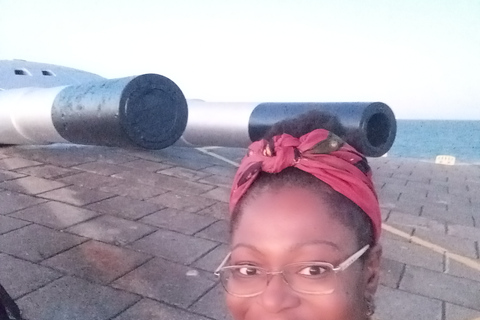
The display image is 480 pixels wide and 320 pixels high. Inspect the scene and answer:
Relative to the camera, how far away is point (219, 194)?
4707 millimetres

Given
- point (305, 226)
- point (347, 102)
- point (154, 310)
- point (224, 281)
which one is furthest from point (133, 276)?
point (347, 102)

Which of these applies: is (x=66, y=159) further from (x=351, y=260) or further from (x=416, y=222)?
(x=351, y=260)

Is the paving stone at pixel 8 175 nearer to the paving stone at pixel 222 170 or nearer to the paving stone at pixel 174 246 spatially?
the paving stone at pixel 174 246

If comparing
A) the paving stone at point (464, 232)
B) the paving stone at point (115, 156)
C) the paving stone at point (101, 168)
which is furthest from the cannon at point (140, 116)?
the paving stone at point (464, 232)

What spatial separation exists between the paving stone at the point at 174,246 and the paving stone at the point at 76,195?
95 cm

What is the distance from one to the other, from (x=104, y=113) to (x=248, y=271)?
137 inches

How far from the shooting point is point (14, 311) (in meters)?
1.93

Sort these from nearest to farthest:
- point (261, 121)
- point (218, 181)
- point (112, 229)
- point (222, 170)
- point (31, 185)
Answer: point (112, 229) → point (31, 185) → point (218, 181) → point (261, 121) → point (222, 170)

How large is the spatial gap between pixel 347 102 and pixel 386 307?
3.11 metres

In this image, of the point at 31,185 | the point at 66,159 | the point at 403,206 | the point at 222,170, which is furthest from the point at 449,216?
the point at 66,159

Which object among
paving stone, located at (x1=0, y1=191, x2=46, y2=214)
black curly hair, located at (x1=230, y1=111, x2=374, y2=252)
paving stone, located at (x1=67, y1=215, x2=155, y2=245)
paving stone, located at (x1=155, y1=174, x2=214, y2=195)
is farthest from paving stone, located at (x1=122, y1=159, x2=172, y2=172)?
black curly hair, located at (x1=230, y1=111, x2=374, y2=252)

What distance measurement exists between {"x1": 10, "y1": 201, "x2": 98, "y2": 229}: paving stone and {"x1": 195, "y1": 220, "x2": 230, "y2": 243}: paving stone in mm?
993

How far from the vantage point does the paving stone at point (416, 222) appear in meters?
4.20

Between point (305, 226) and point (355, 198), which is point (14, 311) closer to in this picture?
point (305, 226)
